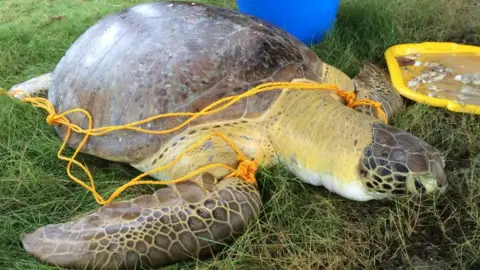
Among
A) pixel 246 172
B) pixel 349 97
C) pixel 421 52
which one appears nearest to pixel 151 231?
pixel 246 172

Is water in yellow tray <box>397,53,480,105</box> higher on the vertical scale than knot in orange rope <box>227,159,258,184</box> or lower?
lower

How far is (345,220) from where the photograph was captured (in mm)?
1950

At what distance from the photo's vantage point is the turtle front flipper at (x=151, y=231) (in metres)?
1.74

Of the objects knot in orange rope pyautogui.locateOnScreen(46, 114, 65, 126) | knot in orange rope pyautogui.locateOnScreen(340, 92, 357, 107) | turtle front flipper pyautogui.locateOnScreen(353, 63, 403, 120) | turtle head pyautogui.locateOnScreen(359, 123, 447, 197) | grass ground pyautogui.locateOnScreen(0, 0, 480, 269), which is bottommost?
grass ground pyautogui.locateOnScreen(0, 0, 480, 269)

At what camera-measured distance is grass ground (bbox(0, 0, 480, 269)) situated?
177 centimetres

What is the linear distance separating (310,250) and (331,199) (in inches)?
12.3

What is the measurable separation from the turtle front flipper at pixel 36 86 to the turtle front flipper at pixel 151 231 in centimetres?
120

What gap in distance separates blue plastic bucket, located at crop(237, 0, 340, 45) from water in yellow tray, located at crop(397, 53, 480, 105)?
1.66 feet

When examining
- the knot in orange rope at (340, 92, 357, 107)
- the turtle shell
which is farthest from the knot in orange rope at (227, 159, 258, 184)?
the knot in orange rope at (340, 92, 357, 107)

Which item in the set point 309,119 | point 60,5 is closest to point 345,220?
point 309,119

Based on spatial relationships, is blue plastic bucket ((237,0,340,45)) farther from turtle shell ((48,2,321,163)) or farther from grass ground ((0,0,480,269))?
turtle shell ((48,2,321,163))

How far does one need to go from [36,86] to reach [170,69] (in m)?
1.08

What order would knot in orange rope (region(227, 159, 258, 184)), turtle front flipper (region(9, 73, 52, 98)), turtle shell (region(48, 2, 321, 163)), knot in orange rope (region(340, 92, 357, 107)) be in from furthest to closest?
turtle front flipper (region(9, 73, 52, 98)), knot in orange rope (region(340, 92, 357, 107)), turtle shell (region(48, 2, 321, 163)), knot in orange rope (region(227, 159, 258, 184))

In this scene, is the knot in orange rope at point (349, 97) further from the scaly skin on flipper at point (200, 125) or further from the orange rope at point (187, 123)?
the scaly skin on flipper at point (200, 125)
